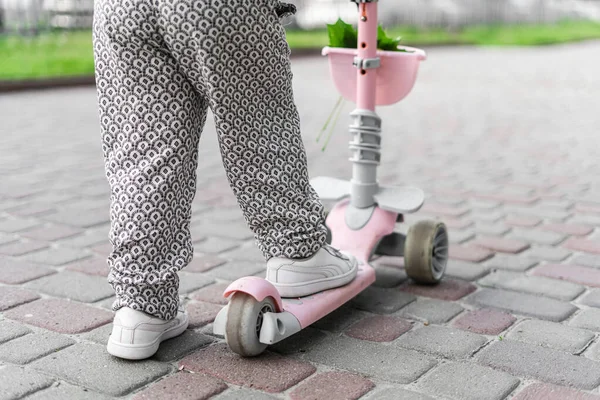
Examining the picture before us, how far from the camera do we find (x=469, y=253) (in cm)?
305

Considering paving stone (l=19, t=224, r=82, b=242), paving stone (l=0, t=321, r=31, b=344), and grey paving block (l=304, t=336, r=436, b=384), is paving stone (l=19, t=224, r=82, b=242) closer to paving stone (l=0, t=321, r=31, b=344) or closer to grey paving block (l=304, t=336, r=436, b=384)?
paving stone (l=0, t=321, r=31, b=344)

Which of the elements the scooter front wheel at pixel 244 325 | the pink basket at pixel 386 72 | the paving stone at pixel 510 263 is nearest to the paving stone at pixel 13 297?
the scooter front wheel at pixel 244 325

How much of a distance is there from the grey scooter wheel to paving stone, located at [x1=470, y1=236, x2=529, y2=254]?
487 mm

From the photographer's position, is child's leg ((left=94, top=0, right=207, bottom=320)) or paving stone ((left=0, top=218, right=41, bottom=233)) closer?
child's leg ((left=94, top=0, right=207, bottom=320))

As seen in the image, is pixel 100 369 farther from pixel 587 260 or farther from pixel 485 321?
pixel 587 260

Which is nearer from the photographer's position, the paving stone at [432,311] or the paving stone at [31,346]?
the paving stone at [31,346]

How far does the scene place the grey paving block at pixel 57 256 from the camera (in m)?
2.85

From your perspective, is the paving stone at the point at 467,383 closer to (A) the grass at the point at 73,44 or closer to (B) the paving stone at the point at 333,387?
(B) the paving stone at the point at 333,387

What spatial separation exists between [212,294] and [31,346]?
66cm

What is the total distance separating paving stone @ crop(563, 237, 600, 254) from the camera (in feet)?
10.0

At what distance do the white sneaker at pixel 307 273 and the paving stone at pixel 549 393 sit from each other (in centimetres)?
64

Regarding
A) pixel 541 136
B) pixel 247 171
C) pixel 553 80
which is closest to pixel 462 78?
pixel 553 80

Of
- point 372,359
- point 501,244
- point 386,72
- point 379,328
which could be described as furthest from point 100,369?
point 501,244

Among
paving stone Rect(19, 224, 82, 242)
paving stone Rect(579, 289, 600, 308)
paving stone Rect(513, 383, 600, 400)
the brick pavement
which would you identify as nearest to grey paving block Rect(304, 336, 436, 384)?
the brick pavement
